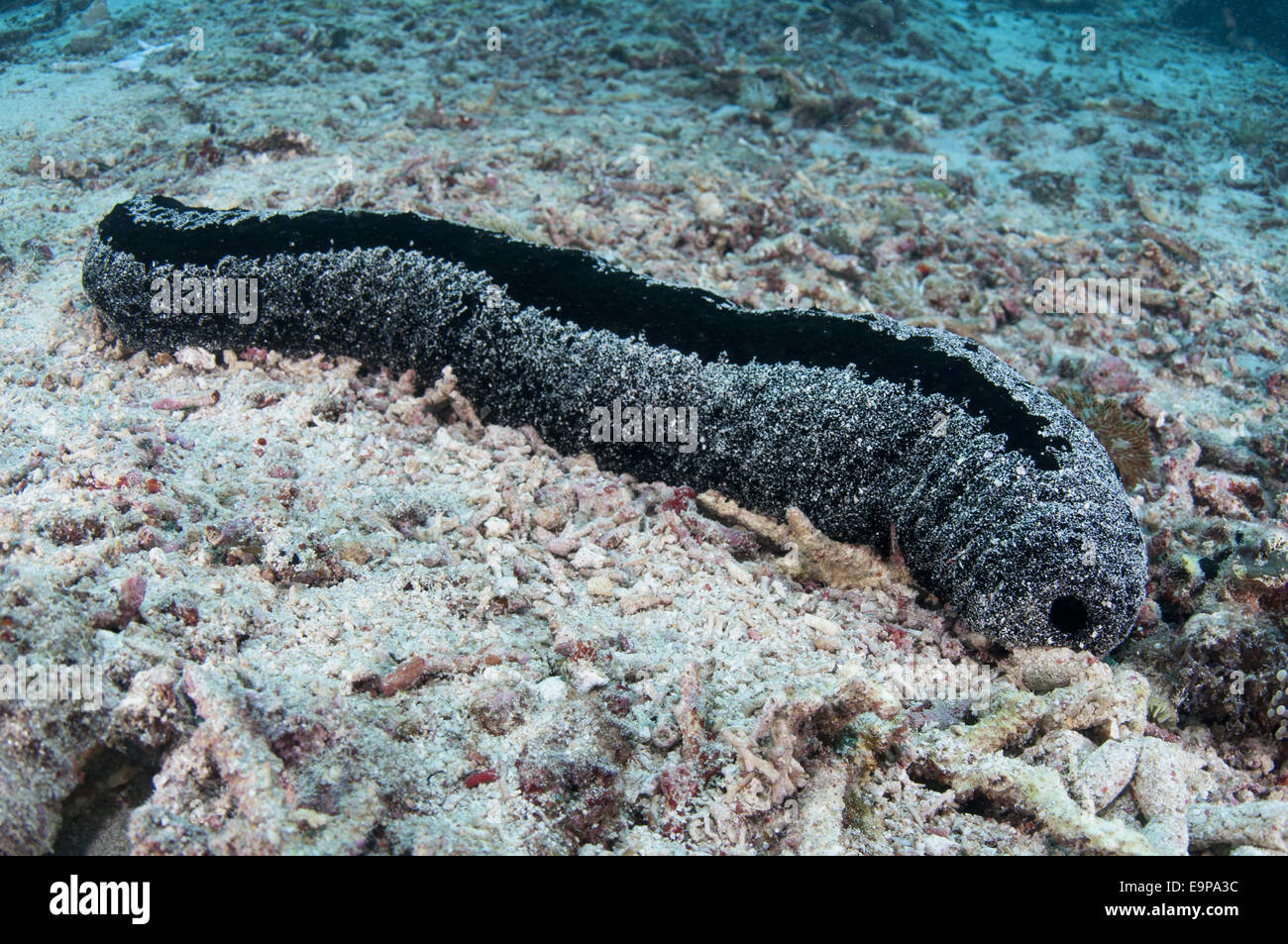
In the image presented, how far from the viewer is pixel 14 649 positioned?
73.0 inches

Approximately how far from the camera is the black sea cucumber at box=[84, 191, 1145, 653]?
279cm

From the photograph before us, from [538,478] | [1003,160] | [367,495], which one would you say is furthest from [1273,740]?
[1003,160]

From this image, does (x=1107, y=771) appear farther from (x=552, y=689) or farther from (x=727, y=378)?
(x=727, y=378)

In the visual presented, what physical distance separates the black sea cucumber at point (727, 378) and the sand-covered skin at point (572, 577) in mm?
184

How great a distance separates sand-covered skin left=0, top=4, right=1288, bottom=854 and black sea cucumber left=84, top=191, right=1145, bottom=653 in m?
0.18

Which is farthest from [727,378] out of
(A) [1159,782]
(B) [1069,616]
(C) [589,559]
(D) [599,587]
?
(A) [1159,782]

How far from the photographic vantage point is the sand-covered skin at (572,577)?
74.4 inches

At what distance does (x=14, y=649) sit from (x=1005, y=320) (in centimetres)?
541

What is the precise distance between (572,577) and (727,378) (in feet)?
3.71

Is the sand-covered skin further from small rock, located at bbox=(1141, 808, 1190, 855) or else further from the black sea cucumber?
the black sea cucumber

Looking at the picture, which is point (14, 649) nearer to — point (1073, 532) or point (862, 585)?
point (862, 585)

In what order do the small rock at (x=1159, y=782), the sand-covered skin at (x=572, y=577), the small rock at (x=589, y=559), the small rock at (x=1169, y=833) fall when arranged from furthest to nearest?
1. the small rock at (x=589, y=559)
2. the small rock at (x=1159, y=782)
3. the small rock at (x=1169, y=833)
4. the sand-covered skin at (x=572, y=577)

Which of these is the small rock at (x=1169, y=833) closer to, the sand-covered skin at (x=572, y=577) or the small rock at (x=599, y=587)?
the sand-covered skin at (x=572, y=577)

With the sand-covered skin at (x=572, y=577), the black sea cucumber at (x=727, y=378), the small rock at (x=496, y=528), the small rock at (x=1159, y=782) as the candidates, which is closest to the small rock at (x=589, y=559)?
the sand-covered skin at (x=572, y=577)
